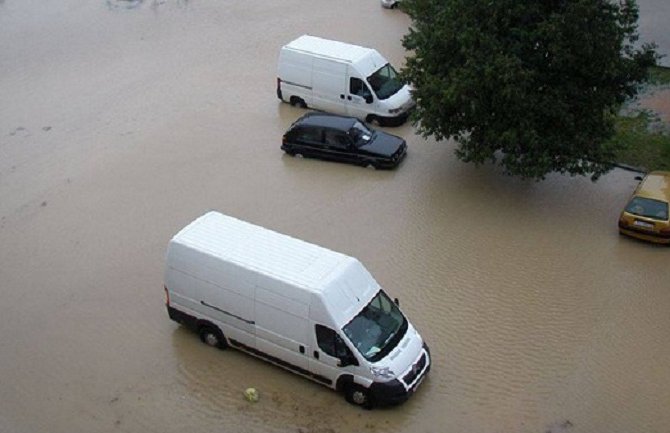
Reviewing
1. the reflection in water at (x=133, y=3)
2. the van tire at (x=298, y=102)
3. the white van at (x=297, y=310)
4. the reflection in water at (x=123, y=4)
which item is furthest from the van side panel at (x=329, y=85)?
the reflection in water at (x=123, y=4)

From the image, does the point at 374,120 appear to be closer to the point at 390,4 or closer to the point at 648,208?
the point at 648,208

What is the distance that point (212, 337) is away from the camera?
621 inches

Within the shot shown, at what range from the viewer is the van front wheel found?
A: 1564cm

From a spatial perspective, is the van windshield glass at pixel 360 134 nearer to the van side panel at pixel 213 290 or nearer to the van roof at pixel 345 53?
the van roof at pixel 345 53

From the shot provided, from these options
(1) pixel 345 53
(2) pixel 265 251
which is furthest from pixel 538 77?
(2) pixel 265 251

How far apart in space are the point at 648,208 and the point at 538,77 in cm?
388

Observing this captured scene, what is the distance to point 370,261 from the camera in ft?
60.5

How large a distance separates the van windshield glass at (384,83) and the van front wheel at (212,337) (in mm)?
10557

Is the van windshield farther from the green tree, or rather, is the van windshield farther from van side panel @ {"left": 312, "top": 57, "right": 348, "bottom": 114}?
van side panel @ {"left": 312, "top": 57, "right": 348, "bottom": 114}

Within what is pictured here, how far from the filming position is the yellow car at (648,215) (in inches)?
712

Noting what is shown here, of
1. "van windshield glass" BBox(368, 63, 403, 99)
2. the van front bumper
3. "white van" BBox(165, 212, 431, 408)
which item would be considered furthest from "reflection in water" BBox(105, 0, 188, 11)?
the van front bumper

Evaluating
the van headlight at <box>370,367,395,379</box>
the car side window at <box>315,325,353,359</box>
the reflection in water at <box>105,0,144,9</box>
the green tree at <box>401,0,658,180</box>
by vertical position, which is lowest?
the reflection in water at <box>105,0,144,9</box>

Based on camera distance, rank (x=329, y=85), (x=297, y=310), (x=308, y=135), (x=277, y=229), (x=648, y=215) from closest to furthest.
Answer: (x=297, y=310)
(x=648, y=215)
(x=277, y=229)
(x=308, y=135)
(x=329, y=85)

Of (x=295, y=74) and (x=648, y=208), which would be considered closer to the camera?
(x=648, y=208)
